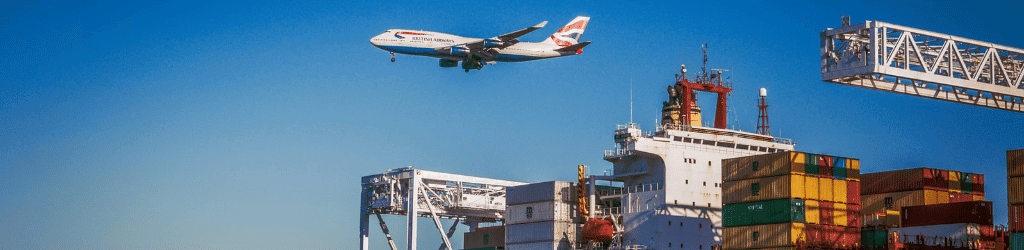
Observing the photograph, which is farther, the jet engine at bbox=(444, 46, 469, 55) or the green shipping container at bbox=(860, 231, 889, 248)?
the jet engine at bbox=(444, 46, 469, 55)

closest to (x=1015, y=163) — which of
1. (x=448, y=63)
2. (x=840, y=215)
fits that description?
(x=840, y=215)

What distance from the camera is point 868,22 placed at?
42688 mm

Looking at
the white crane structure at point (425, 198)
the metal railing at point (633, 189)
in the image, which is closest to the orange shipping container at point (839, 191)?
the metal railing at point (633, 189)

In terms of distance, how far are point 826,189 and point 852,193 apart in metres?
1.83

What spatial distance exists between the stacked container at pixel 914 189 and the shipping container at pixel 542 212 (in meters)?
16.8

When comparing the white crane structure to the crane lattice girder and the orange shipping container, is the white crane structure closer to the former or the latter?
the orange shipping container

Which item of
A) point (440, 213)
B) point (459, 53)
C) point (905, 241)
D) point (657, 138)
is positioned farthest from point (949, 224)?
point (440, 213)

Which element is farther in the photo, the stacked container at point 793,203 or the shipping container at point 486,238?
the shipping container at point 486,238

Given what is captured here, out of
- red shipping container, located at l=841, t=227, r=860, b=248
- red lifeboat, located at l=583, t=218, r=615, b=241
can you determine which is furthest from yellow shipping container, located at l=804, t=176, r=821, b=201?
red lifeboat, located at l=583, t=218, r=615, b=241

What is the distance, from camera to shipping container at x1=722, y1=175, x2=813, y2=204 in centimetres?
5625

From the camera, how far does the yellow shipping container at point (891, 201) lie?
6184 centimetres

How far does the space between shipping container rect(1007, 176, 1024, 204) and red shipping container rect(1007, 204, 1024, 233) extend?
0.88 feet

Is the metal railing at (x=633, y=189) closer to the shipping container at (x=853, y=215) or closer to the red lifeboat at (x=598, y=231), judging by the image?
the red lifeboat at (x=598, y=231)

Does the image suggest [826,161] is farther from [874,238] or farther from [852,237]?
[874,238]
